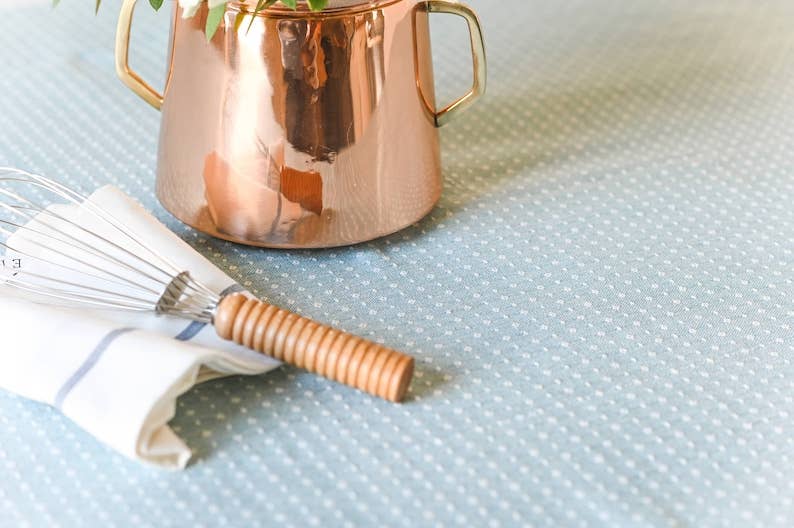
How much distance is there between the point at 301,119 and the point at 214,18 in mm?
74

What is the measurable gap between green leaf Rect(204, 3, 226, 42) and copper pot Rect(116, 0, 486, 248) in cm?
2

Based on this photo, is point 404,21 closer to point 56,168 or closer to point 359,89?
point 359,89

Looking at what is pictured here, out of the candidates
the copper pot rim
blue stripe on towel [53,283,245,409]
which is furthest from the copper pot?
blue stripe on towel [53,283,245,409]

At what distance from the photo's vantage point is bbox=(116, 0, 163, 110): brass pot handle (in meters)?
0.52

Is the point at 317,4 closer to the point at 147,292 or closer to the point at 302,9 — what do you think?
the point at 302,9

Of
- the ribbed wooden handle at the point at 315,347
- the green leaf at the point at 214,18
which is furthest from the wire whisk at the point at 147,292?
the green leaf at the point at 214,18

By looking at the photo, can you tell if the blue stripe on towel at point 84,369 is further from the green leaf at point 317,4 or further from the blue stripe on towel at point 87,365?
the green leaf at point 317,4

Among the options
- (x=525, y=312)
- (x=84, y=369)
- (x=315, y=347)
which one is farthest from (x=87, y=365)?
(x=525, y=312)

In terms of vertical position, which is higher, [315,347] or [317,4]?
[317,4]

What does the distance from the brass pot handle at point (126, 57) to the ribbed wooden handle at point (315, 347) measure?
0.18m

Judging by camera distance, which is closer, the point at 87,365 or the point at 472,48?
the point at 87,365

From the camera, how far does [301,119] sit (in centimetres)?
50

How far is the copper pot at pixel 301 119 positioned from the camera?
0.48m

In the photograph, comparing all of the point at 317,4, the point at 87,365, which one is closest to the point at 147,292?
the point at 87,365
